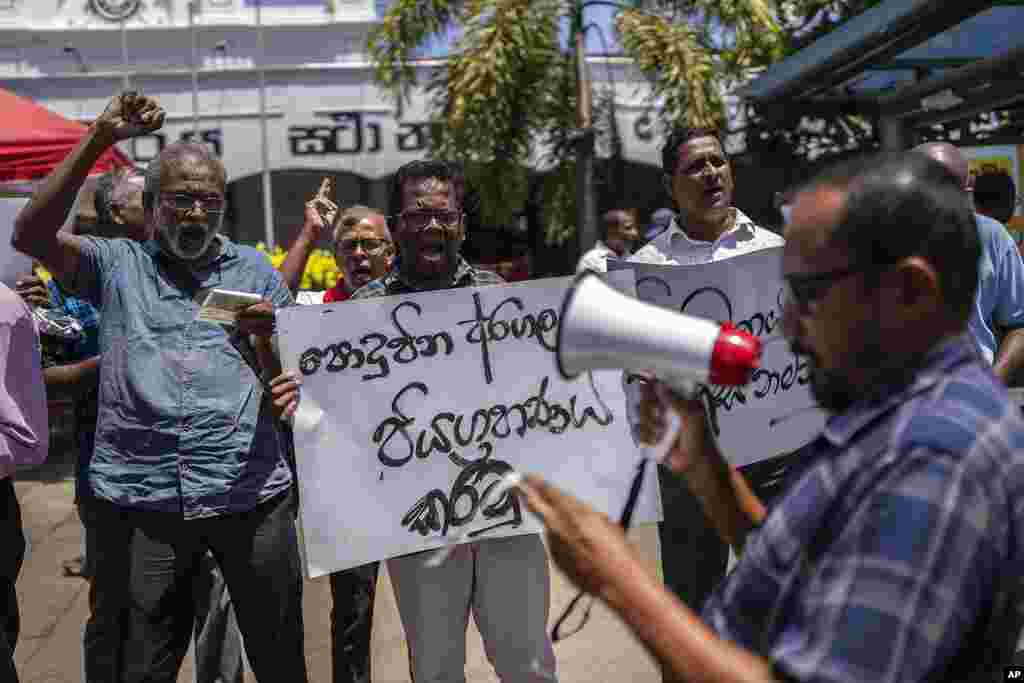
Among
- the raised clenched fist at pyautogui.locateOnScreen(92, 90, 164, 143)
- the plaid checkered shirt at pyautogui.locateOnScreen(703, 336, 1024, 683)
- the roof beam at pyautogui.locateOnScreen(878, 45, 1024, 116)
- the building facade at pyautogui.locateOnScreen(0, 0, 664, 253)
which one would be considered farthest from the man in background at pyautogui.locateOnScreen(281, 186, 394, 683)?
the building facade at pyautogui.locateOnScreen(0, 0, 664, 253)

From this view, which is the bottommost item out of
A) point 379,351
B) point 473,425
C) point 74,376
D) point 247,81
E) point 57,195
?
point 473,425

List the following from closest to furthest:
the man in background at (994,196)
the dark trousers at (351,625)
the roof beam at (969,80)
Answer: the dark trousers at (351,625) < the man in background at (994,196) < the roof beam at (969,80)

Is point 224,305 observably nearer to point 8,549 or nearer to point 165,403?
point 165,403

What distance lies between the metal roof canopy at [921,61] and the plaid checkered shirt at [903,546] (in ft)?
21.1

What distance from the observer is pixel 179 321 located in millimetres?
3283

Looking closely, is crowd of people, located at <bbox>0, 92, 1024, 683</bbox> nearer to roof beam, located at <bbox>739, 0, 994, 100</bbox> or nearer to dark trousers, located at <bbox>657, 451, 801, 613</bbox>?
dark trousers, located at <bbox>657, 451, 801, 613</bbox>

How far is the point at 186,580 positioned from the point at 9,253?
→ 4.68 ft

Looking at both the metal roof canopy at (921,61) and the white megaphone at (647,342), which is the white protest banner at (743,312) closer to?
the white megaphone at (647,342)

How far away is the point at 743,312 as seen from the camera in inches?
151

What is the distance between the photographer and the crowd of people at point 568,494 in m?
1.43

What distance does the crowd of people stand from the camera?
1.43 m

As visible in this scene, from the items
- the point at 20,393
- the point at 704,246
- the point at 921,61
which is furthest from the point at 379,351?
the point at 921,61

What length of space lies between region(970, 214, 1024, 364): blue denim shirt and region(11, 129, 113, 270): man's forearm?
272 centimetres

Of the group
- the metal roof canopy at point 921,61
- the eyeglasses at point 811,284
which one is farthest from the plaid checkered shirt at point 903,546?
the metal roof canopy at point 921,61
